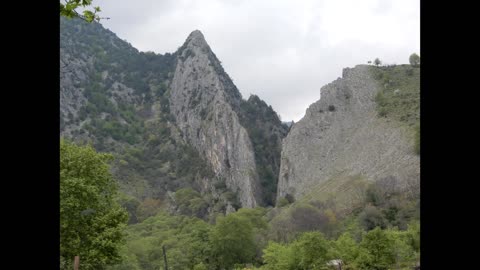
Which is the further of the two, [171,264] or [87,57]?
[87,57]

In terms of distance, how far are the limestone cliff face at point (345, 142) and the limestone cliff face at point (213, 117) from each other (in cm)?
1585

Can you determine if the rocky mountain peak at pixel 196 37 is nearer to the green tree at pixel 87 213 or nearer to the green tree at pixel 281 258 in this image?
the green tree at pixel 281 258

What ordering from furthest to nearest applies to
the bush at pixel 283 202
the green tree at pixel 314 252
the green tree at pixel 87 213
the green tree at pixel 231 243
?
the bush at pixel 283 202
the green tree at pixel 231 243
the green tree at pixel 314 252
the green tree at pixel 87 213

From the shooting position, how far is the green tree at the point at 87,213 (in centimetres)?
1706

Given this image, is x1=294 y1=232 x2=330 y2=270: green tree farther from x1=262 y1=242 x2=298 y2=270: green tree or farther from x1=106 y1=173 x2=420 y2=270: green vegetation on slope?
x1=262 y1=242 x2=298 y2=270: green tree

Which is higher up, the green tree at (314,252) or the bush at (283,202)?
the bush at (283,202)

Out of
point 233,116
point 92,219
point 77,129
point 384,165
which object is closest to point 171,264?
point 384,165

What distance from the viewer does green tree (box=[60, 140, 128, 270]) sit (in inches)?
672

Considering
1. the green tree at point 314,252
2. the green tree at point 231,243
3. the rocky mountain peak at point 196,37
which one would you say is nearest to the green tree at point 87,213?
the green tree at point 314,252

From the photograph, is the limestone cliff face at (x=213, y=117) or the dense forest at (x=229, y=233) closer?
the dense forest at (x=229, y=233)
